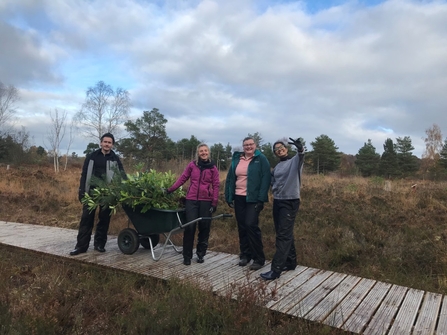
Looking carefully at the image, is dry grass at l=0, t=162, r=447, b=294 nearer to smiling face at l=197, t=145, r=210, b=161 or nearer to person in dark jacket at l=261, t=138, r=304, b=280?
person in dark jacket at l=261, t=138, r=304, b=280

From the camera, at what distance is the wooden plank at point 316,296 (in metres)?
3.05

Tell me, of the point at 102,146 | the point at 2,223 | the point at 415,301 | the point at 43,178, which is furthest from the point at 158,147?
the point at 415,301

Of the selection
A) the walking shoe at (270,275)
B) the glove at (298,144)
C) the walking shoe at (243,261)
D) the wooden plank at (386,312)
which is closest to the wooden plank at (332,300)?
the wooden plank at (386,312)

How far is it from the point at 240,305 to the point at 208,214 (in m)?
1.81

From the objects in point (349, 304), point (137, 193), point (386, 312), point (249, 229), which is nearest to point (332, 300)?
point (349, 304)

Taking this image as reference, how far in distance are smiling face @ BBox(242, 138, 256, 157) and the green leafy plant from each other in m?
1.22

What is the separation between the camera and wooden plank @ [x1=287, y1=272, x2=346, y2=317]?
9.99 ft

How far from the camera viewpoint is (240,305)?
2.80 meters

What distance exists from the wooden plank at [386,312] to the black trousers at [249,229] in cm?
152

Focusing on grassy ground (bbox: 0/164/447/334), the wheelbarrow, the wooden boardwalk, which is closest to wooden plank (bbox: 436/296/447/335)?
the wooden boardwalk

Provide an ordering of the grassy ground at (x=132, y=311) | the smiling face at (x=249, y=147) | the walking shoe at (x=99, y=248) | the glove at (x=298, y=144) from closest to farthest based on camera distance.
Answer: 1. the grassy ground at (x=132, y=311)
2. the glove at (x=298, y=144)
3. the smiling face at (x=249, y=147)
4. the walking shoe at (x=99, y=248)

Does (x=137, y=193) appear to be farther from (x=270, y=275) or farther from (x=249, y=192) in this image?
(x=270, y=275)

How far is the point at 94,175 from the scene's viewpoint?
494 centimetres

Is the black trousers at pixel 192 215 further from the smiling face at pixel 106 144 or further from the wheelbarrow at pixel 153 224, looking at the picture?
the smiling face at pixel 106 144
